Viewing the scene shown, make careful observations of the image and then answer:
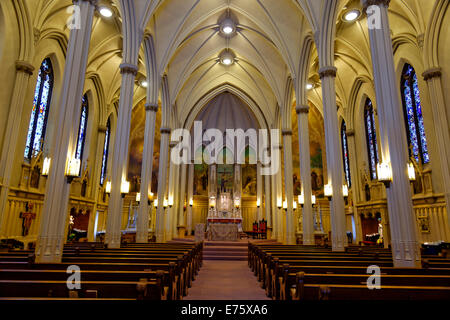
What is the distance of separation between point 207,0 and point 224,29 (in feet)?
9.20

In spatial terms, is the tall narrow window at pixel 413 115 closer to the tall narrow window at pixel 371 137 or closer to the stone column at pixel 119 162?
the tall narrow window at pixel 371 137

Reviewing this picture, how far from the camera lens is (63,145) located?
694 centimetres

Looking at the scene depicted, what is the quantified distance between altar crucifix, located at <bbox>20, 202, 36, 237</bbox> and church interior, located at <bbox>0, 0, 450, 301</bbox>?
0.15m

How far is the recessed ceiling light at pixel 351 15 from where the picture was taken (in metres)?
13.9

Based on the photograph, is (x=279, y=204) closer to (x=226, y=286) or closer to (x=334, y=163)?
(x=334, y=163)

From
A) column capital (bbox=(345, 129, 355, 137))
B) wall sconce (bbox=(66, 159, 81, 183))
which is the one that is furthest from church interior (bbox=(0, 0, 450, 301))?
column capital (bbox=(345, 129, 355, 137))

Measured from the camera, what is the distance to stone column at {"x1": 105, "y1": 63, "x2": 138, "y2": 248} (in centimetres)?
1016

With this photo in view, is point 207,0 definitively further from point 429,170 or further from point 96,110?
point 429,170

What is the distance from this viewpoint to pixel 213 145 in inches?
1196

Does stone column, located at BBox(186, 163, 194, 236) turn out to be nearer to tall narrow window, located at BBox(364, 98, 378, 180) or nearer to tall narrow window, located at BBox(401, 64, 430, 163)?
tall narrow window, located at BBox(364, 98, 378, 180)

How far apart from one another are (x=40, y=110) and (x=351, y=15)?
17113 mm

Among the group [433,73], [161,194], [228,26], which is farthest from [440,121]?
[161,194]

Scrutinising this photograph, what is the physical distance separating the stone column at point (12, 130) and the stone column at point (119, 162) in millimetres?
4623

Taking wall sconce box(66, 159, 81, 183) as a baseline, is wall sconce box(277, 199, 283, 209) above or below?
above
